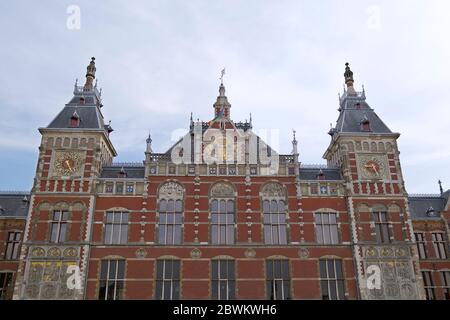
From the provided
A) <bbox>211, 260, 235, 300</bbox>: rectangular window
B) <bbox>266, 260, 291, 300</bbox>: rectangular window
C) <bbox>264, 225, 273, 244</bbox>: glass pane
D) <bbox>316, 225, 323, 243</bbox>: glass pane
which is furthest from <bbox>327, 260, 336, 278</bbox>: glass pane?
<bbox>211, 260, 235, 300</bbox>: rectangular window

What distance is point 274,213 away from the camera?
33156mm

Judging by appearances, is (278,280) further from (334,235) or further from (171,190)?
(171,190)

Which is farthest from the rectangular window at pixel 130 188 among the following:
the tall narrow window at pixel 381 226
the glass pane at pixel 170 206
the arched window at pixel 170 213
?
the tall narrow window at pixel 381 226

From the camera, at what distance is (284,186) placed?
1336 inches

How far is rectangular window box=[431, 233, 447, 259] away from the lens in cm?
3572

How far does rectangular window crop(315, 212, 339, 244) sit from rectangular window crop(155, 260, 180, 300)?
1143 centimetres

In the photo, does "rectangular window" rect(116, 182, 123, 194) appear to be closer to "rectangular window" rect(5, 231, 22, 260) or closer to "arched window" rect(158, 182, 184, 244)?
"arched window" rect(158, 182, 184, 244)

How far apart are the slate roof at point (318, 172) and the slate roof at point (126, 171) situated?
13842 mm

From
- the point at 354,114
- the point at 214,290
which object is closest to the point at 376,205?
the point at 354,114

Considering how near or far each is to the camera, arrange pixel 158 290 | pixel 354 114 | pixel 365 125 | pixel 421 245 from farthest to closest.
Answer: pixel 354 114 → pixel 365 125 → pixel 421 245 → pixel 158 290

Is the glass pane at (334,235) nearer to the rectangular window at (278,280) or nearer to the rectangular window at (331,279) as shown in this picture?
the rectangular window at (331,279)

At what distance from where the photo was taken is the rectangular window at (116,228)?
1244 inches

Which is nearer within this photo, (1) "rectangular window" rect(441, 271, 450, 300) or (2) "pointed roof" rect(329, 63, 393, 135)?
(1) "rectangular window" rect(441, 271, 450, 300)

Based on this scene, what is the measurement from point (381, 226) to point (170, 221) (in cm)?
1696
